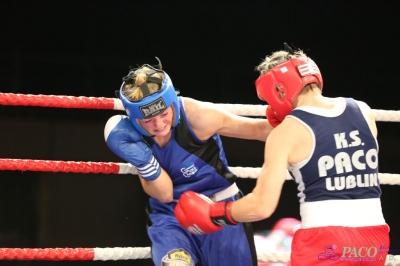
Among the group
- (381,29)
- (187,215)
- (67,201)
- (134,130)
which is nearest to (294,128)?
(187,215)

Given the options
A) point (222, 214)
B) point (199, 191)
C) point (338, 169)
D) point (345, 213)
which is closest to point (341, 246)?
point (345, 213)

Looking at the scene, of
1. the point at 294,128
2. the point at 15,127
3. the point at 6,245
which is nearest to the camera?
the point at 294,128

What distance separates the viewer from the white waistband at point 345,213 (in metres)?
1.86

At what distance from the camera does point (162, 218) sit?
235 centimetres

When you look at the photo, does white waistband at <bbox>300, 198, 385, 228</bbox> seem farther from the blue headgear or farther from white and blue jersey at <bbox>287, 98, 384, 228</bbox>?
the blue headgear

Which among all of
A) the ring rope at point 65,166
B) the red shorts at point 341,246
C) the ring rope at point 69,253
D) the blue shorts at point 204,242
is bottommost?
the ring rope at point 69,253

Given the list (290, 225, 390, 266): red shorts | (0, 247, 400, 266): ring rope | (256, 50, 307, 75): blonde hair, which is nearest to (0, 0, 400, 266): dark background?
(0, 247, 400, 266): ring rope

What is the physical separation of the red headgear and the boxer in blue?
0.30 metres

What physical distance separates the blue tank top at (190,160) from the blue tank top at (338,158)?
1.58 feet

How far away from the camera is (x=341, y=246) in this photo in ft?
5.93

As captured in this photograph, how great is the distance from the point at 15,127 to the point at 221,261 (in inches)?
117

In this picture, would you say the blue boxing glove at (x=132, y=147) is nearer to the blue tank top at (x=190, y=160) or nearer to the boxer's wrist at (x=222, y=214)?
the blue tank top at (x=190, y=160)

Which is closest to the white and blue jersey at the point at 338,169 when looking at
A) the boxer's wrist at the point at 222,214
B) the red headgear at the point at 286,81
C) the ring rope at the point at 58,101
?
the red headgear at the point at 286,81

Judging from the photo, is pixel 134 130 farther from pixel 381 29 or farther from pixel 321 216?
pixel 381 29
